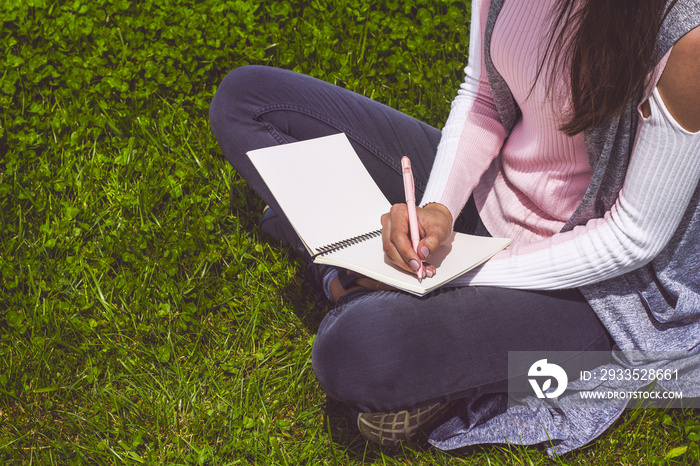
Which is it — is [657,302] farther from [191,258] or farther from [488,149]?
[191,258]

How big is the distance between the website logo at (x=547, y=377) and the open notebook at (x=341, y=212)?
378 millimetres

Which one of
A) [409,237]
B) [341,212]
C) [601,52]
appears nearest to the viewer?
[601,52]

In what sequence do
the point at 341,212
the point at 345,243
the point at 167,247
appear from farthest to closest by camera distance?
1. the point at 167,247
2. the point at 341,212
3. the point at 345,243

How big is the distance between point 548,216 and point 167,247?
4.73ft

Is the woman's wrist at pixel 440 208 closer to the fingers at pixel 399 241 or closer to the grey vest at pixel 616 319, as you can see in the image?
the fingers at pixel 399 241

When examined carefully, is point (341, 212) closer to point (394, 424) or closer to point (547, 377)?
point (394, 424)

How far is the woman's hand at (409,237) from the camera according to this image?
1658 millimetres

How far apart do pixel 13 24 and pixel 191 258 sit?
1656mm

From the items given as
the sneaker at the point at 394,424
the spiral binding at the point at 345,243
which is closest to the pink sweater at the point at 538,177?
the spiral binding at the point at 345,243

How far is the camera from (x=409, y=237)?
5.65 ft

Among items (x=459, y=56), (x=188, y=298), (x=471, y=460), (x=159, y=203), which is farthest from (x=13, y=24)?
(x=471, y=460)

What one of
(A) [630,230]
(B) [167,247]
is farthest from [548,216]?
(B) [167,247]

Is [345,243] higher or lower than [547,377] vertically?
higher

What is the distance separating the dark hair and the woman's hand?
1.38ft
